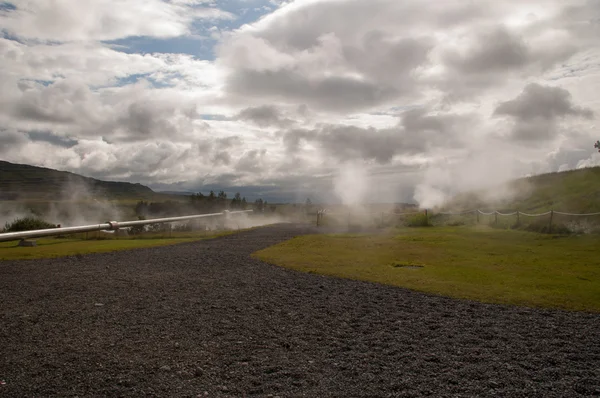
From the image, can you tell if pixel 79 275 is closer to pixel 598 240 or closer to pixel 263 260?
pixel 263 260

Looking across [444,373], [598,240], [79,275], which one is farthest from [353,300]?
[598,240]

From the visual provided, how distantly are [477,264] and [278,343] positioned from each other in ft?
37.0

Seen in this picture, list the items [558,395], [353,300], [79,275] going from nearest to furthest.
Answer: [558,395] → [353,300] → [79,275]

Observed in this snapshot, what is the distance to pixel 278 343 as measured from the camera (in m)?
6.77

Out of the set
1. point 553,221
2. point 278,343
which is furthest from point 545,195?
point 278,343

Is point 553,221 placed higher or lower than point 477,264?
higher

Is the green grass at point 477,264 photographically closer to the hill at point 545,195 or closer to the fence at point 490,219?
the fence at point 490,219

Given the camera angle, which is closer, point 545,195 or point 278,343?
point 278,343

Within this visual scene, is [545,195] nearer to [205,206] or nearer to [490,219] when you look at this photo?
[490,219]

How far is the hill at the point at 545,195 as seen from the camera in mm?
29781

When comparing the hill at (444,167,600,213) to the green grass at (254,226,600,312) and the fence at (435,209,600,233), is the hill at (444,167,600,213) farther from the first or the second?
the green grass at (254,226,600,312)

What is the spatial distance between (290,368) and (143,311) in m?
4.15

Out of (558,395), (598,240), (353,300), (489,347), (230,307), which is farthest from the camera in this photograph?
(598,240)

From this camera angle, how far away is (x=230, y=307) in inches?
353
